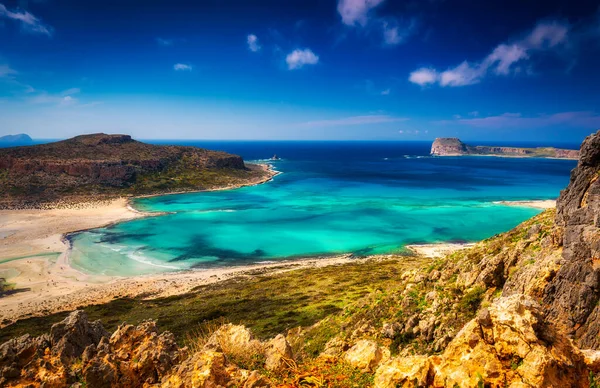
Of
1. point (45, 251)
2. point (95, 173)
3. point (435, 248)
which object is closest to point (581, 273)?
point (435, 248)

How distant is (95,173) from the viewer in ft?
515

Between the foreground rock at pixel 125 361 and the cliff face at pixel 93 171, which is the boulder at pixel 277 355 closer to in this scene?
the foreground rock at pixel 125 361

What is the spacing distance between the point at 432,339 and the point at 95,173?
562 feet

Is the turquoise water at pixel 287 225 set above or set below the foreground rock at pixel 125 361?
below

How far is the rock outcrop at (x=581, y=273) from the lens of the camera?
14.6m

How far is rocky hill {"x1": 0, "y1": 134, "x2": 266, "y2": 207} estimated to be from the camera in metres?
139

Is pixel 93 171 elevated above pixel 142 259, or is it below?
above

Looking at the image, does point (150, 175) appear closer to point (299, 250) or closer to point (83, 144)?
point (83, 144)

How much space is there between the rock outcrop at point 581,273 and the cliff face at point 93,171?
6289 inches

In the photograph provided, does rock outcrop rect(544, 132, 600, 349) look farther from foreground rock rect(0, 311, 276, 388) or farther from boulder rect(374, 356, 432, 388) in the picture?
foreground rock rect(0, 311, 276, 388)

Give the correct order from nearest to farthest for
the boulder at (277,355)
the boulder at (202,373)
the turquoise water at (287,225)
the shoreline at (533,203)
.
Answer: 1. the boulder at (202,373)
2. the boulder at (277,355)
3. the turquoise water at (287,225)
4. the shoreline at (533,203)

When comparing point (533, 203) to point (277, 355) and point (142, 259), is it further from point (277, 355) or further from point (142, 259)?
point (277, 355)

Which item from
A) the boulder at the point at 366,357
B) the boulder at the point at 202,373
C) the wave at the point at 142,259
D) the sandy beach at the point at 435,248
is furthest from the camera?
the sandy beach at the point at 435,248

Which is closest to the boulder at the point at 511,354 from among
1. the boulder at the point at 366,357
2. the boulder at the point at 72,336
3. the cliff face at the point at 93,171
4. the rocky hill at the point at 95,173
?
the boulder at the point at 366,357
